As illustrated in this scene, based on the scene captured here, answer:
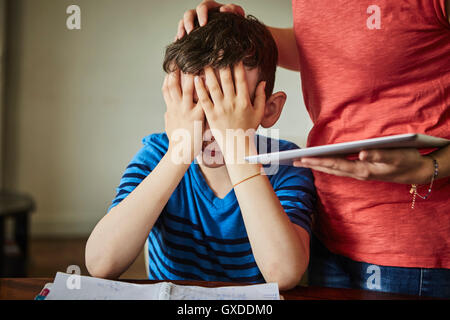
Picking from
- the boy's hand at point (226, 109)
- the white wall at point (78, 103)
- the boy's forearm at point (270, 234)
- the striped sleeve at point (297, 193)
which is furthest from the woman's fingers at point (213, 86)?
the white wall at point (78, 103)

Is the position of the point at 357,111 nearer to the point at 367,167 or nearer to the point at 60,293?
the point at 367,167

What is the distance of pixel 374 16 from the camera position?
0.77m

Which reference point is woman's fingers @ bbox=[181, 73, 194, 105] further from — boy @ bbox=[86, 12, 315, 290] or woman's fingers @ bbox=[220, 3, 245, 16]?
woman's fingers @ bbox=[220, 3, 245, 16]

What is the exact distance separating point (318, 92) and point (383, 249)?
367mm

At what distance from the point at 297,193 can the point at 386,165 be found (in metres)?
0.25

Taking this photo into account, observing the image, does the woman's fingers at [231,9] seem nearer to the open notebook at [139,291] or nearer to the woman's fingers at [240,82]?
the woman's fingers at [240,82]

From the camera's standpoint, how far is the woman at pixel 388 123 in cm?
74

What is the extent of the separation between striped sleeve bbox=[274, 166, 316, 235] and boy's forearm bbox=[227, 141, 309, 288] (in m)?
0.08

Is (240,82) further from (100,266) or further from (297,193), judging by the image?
(100,266)

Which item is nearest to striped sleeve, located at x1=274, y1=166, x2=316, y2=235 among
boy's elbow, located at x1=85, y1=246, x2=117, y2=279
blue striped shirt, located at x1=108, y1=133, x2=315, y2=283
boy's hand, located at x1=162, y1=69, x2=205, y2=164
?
blue striped shirt, located at x1=108, y1=133, x2=315, y2=283

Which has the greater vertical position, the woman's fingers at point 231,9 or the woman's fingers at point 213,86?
the woman's fingers at point 231,9

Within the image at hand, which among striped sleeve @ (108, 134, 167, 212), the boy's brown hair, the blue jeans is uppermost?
the boy's brown hair

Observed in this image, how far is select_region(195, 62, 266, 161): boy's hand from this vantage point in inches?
30.1

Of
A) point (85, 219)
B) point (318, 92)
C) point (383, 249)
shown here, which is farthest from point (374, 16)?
point (85, 219)
